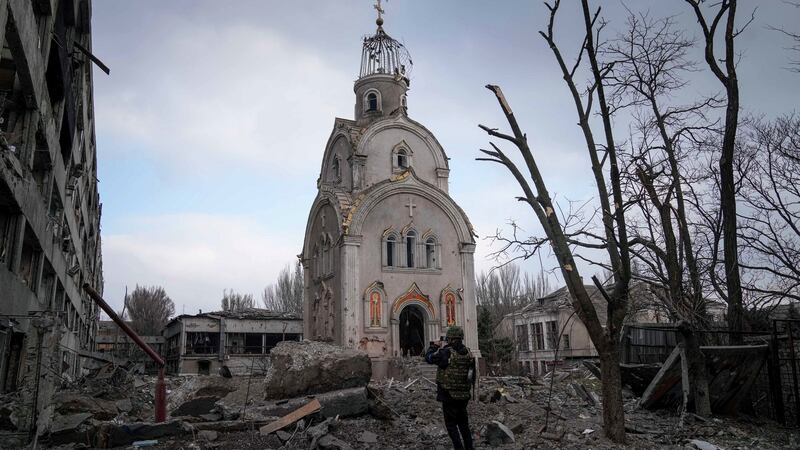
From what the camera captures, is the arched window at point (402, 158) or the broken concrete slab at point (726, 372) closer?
the broken concrete slab at point (726, 372)

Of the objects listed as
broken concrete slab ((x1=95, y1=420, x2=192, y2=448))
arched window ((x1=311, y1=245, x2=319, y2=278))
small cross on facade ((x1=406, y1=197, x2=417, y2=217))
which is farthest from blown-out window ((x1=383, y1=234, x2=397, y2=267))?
broken concrete slab ((x1=95, y1=420, x2=192, y2=448))

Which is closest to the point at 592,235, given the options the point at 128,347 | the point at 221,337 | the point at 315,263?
the point at 315,263

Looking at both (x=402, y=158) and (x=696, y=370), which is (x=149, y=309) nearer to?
(x=402, y=158)

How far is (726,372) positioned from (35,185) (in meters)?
15.2

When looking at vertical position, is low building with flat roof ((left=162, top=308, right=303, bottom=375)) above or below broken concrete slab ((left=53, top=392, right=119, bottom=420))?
above

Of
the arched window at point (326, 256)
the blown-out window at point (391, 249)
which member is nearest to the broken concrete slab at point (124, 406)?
the arched window at point (326, 256)

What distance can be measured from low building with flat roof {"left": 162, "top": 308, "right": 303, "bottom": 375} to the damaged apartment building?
16.7 metres

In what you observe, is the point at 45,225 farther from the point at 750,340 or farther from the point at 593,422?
the point at 750,340

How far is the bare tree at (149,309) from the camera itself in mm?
68312

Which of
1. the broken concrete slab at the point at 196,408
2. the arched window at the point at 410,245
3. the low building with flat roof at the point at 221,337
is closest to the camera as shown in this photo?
the broken concrete slab at the point at 196,408

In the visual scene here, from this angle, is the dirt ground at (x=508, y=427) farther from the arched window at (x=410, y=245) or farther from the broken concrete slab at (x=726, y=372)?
the arched window at (x=410, y=245)

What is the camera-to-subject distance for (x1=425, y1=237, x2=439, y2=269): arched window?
23797 millimetres

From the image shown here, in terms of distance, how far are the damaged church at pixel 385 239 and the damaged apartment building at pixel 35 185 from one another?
9.40 meters

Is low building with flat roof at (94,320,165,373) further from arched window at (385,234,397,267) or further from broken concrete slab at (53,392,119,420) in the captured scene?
broken concrete slab at (53,392,119,420)
